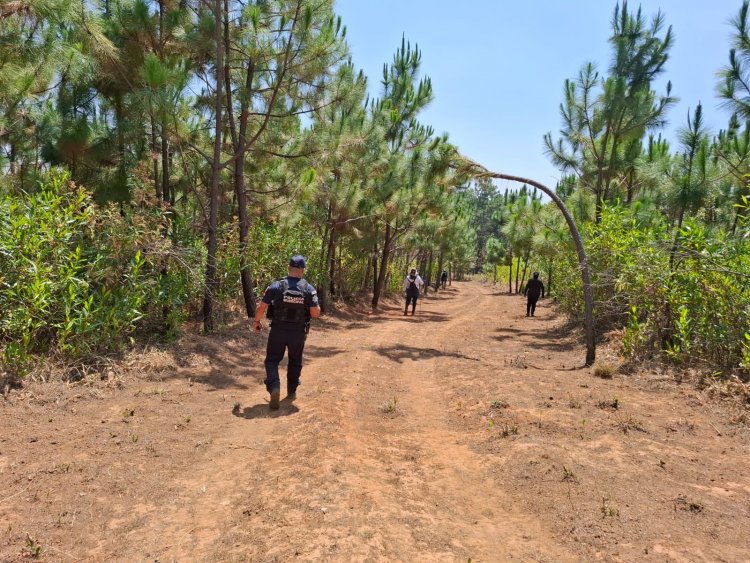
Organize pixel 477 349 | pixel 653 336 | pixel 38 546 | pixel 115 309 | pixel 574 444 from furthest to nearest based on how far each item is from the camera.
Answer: pixel 477 349 < pixel 653 336 < pixel 115 309 < pixel 574 444 < pixel 38 546

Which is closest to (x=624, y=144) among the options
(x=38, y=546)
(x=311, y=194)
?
(x=311, y=194)

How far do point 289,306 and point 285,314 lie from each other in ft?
0.34

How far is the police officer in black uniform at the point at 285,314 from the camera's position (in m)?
5.38

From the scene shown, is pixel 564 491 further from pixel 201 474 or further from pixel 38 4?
pixel 38 4

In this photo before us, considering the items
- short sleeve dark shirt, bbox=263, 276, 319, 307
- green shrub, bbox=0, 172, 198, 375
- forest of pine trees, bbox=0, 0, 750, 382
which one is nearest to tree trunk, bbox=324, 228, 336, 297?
forest of pine trees, bbox=0, 0, 750, 382

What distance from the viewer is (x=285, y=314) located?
5414 millimetres

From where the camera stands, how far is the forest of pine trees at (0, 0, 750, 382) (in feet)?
19.8

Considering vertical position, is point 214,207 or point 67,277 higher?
point 214,207

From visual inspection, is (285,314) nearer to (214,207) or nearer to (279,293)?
(279,293)

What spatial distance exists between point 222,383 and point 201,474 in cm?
295

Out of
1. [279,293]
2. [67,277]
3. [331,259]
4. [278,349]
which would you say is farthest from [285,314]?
[331,259]

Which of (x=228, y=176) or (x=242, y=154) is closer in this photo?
(x=242, y=154)

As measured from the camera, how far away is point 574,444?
4.53 m

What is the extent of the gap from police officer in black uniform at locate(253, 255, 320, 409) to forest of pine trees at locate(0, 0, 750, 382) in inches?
93.2
